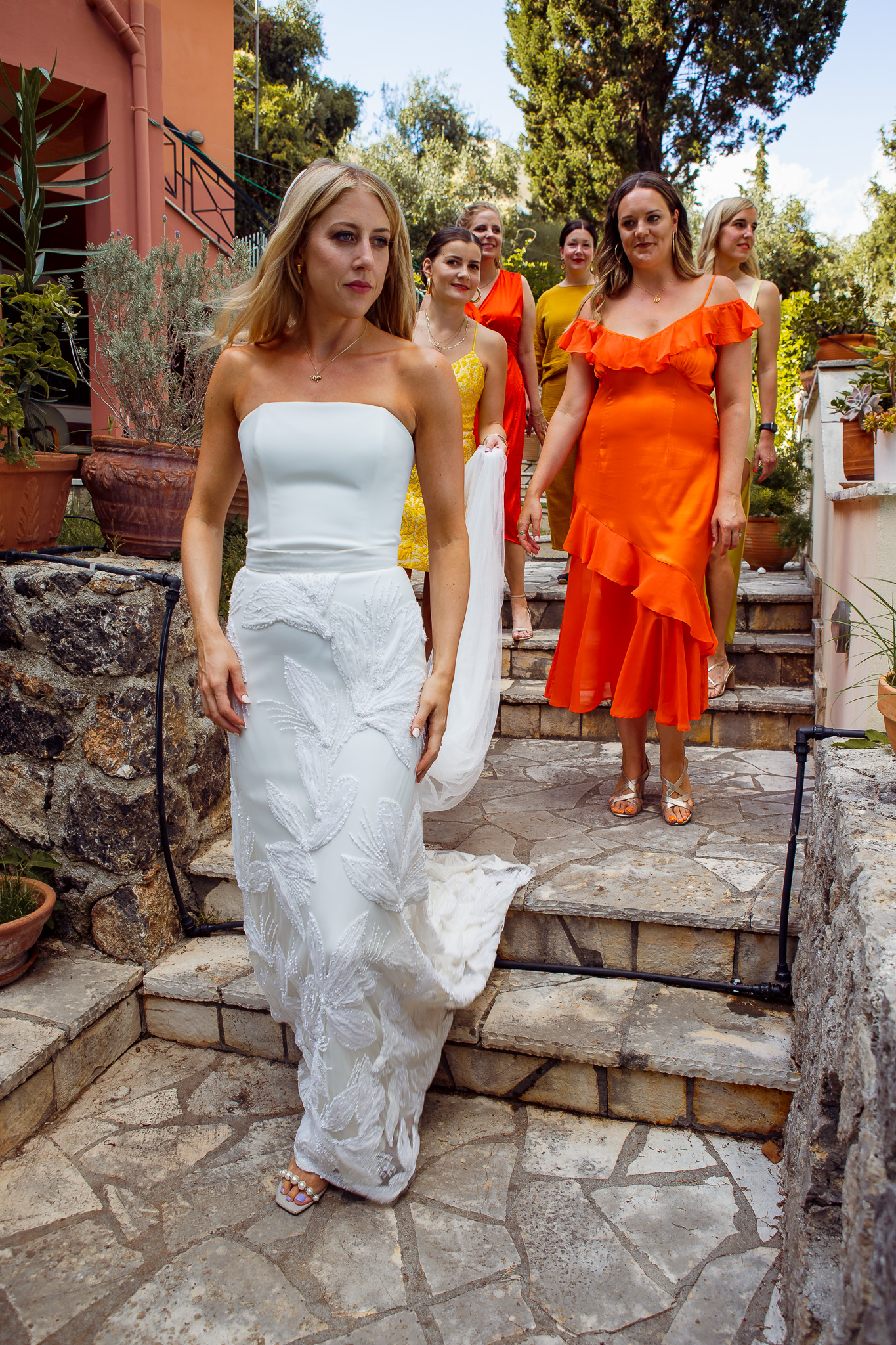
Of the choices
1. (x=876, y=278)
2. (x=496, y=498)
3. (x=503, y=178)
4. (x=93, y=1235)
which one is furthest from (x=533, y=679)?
(x=503, y=178)

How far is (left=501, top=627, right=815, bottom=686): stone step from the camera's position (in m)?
4.64

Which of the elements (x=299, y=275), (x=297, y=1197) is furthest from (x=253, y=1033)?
(x=299, y=275)

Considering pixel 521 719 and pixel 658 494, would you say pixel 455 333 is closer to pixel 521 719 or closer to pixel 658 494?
pixel 658 494

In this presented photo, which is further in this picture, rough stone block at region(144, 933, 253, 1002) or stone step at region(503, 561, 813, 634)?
stone step at region(503, 561, 813, 634)

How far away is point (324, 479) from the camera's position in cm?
202

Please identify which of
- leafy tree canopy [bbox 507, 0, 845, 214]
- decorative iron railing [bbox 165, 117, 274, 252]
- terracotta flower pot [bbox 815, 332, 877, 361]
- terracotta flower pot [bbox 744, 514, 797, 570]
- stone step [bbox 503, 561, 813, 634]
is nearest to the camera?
stone step [bbox 503, 561, 813, 634]

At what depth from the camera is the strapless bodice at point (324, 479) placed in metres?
2.00

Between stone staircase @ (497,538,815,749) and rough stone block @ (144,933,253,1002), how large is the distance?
6.40 ft

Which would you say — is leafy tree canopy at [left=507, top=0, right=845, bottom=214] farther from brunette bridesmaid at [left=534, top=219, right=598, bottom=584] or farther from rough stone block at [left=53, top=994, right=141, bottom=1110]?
rough stone block at [left=53, top=994, right=141, bottom=1110]

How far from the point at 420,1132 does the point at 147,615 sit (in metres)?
1.69

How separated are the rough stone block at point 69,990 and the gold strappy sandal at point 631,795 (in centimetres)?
176

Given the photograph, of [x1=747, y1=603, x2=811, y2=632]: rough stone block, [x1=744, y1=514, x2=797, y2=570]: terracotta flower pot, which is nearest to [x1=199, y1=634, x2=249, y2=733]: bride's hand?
[x1=747, y1=603, x2=811, y2=632]: rough stone block

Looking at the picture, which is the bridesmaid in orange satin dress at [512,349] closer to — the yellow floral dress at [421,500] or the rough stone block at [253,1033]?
the yellow floral dress at [421,500]

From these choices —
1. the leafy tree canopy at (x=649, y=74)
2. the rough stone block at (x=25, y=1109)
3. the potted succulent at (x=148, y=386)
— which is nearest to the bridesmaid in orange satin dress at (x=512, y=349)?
the potted succulent at (x=148, y=386)
